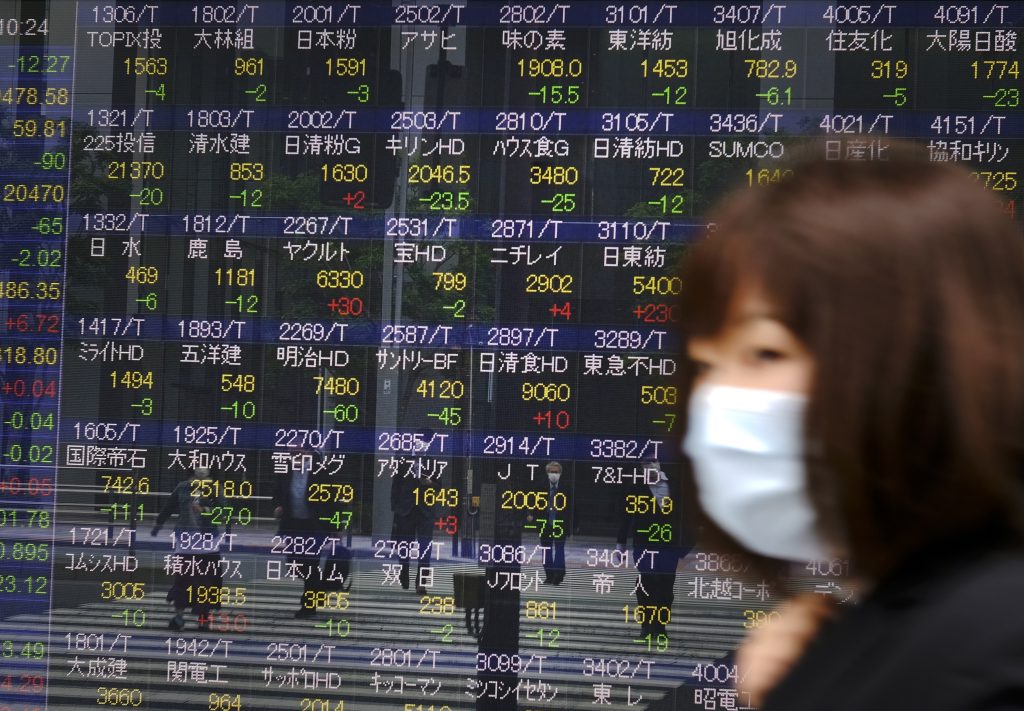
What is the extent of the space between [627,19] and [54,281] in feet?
7.31

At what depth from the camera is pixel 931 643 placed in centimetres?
104

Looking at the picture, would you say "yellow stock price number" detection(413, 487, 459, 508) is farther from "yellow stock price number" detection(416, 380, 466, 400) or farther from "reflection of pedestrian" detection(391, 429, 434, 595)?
"yellow stock price number" detection(416, 380, 466, 400)

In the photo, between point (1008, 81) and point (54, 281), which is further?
point (54, 281)

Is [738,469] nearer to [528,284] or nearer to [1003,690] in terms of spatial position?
[1003,690]

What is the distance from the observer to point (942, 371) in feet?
3.59

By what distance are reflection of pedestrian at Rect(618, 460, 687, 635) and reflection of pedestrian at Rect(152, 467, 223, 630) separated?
4.64 ft

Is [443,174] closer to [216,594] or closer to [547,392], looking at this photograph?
[547,392]

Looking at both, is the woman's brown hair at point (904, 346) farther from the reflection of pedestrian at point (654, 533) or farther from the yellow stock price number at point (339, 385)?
the yellow stock price number at point (339, 385)

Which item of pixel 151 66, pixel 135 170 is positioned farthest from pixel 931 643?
pixel 151 66

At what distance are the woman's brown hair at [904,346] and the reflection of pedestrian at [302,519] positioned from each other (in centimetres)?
360

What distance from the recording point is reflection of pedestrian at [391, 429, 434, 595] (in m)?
4.58

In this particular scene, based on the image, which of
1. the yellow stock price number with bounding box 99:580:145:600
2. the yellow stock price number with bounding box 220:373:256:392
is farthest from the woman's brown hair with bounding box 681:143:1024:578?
the yellow stock price number with bounding box 99:580:145:600

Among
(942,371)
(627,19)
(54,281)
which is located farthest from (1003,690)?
(54,281)

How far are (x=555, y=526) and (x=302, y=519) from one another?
0.87 meters
